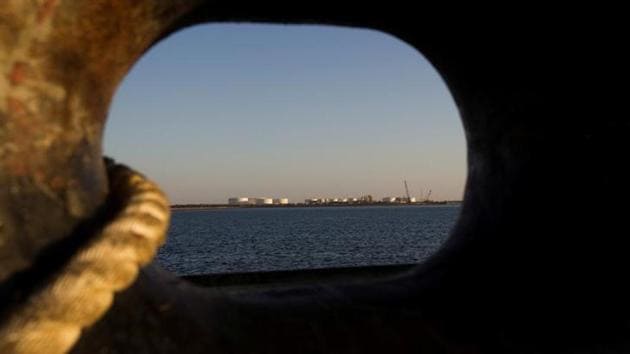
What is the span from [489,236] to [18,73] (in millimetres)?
2002

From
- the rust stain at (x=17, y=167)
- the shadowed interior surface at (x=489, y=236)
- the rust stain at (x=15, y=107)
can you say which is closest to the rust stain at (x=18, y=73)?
the rust stain at (x=15, y=107)

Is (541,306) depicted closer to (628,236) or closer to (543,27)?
(628,236)

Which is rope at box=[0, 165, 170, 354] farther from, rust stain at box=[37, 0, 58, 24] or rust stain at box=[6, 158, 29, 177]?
rust stain at box=[37, 0, 58, 24]

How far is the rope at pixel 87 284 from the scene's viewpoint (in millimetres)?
1183

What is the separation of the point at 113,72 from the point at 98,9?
18cm

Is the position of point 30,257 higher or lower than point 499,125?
lower

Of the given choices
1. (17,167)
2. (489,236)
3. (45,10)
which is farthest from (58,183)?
(489,236)

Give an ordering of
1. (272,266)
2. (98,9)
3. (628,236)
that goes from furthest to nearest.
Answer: (272,266) → (628,236) → (98,9)

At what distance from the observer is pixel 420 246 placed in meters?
46.0

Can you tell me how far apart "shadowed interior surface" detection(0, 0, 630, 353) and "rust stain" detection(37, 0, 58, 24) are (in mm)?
249

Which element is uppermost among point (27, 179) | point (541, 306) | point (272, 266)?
point (27, 179)

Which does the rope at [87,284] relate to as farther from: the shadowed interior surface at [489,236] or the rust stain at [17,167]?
the shadowed interior surface at [489,236]

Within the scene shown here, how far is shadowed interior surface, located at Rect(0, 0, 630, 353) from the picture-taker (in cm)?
200

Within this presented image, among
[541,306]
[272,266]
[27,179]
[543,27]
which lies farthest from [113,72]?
[272,266]
